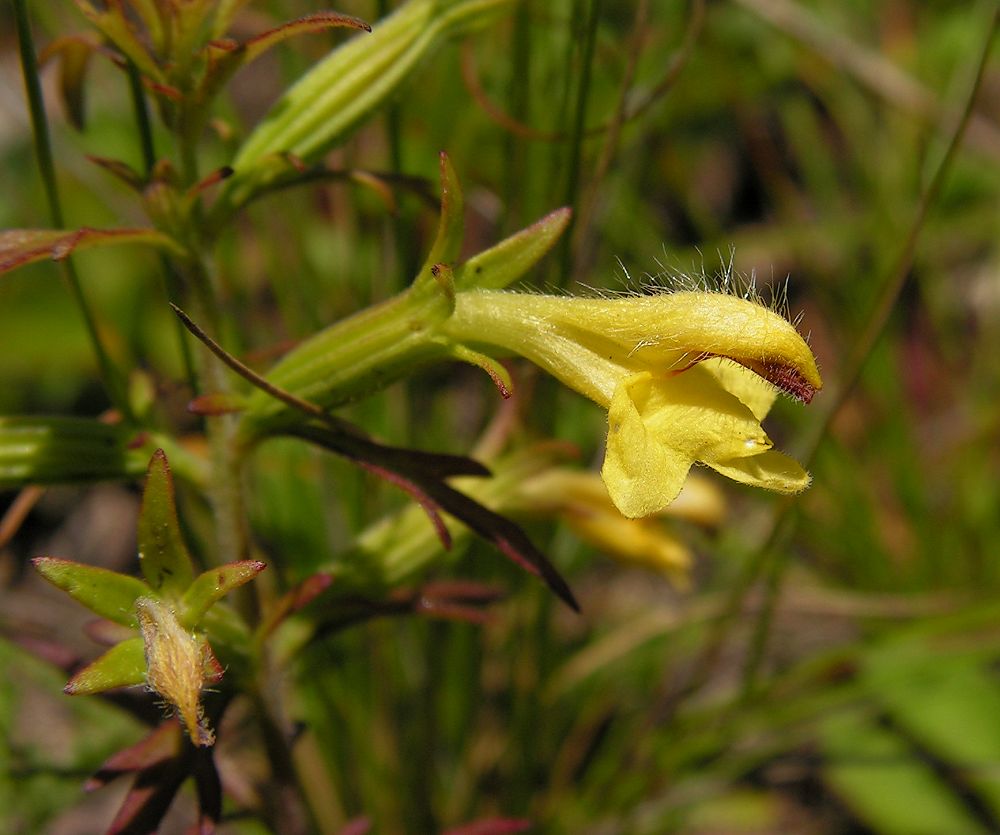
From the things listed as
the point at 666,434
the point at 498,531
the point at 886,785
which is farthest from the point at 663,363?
the point at 886,785

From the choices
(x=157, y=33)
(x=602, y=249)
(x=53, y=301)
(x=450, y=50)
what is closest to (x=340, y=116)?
(x=157, y=33)

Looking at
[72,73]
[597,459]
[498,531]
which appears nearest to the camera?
[498,531]

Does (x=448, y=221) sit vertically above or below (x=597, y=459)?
above

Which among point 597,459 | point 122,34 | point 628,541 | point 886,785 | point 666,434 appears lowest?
point 886,785

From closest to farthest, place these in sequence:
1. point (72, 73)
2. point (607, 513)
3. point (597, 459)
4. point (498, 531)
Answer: point (498, 531) < point (72, 73) < point (607, 513) < point (597, 459)

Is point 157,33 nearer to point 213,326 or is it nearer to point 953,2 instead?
point 213,326

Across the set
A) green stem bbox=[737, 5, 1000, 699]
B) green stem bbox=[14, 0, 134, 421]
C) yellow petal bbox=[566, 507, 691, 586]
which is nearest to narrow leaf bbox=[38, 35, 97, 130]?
green stem bbox=[14, 0, 134, 421]

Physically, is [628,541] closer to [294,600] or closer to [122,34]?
[294,600]

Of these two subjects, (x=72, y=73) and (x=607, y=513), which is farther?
(x=607, y=513)
